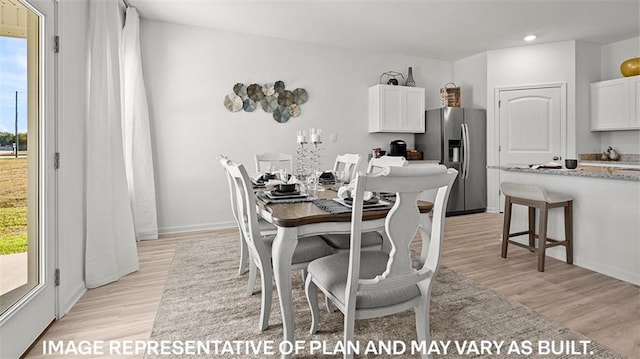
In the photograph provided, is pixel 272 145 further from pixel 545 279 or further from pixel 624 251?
pixel 624 251

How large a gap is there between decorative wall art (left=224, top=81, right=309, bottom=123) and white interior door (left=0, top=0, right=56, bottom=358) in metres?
2.47

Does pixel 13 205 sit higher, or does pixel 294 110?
pixel 294 110

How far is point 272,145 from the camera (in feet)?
15.5

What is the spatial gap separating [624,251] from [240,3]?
409 cm

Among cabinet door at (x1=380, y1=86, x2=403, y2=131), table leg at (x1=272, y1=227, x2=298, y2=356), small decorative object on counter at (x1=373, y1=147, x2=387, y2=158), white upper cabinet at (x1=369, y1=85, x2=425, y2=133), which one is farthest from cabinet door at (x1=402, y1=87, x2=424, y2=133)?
table leg at (x1=272, y1=227, x2=298, y2=356)

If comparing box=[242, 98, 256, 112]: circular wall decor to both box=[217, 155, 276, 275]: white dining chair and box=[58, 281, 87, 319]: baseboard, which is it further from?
box=[58, 281, 87, 319]: baseboard

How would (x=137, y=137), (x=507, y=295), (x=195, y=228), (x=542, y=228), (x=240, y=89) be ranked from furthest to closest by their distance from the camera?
(x=240, y=89) < (x=195, y=228) < (x=137, y=137) < (x=542, y=228) < (x=507, y=295)

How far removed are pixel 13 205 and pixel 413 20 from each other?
13.4 feet

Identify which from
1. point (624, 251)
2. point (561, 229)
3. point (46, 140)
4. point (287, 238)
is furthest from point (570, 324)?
point (46, 140)

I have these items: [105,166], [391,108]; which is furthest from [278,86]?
[105,166]

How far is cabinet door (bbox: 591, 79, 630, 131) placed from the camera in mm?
4676

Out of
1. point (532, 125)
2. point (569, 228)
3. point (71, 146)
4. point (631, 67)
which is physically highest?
point (631, 67)

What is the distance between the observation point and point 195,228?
4391mm

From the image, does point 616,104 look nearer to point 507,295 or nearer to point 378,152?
point 378,152
